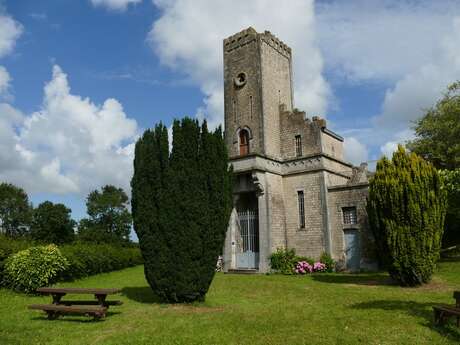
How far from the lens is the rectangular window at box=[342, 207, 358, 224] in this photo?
21.3 m

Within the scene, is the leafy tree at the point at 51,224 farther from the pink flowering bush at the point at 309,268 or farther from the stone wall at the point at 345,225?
the stone wall at the point at 345,225

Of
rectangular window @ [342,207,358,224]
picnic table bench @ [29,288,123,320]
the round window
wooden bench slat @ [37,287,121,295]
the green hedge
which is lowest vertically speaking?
picnic table bench @ [29,288,123,320]

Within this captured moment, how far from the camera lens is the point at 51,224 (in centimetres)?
4991

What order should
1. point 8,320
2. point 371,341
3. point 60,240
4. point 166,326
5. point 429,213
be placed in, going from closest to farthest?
point 371,341, point 166,326, point 8,320, point 429,213, point 60,240

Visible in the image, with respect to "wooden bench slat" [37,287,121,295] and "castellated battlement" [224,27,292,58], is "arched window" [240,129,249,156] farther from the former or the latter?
"wooden bench slat" [37,287,121,295]

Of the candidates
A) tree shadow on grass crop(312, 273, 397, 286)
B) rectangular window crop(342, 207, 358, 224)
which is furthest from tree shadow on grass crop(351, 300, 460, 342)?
rectangular window crop(342, 207, 358, 224)

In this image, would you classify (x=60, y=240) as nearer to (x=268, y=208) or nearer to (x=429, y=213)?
(x=268, y=208)

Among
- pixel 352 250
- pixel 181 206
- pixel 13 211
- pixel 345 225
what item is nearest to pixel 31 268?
pixel 181 206

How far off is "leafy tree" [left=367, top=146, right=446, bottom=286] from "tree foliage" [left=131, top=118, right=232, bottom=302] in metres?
6.36

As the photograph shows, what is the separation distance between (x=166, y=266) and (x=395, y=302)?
6352 millimetres

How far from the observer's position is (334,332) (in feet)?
25.2

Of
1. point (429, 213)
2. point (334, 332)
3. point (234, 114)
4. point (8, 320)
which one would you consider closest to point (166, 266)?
point (8, 320)

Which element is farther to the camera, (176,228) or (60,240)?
(60,240)

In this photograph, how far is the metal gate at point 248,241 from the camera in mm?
23125
